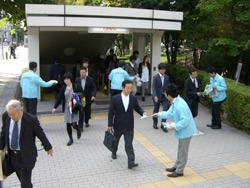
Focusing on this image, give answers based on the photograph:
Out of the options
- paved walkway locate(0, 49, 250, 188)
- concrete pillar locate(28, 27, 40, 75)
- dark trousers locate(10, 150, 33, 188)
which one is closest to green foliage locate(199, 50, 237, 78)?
paved walkway locate(0, 49, 250, 188)

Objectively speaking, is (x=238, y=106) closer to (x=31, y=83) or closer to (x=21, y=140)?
(x=31, y=83)

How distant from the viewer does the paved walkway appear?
500 cm

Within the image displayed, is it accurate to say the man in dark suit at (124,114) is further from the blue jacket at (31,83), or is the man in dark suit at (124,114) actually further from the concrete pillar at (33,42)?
the concrete pillar at (33,42)

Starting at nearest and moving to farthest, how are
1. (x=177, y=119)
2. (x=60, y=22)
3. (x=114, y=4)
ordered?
(x=177, y=119)
(x=60, y=22)
(x=114, y=4)

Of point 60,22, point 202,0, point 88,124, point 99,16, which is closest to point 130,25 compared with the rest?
point 99,16

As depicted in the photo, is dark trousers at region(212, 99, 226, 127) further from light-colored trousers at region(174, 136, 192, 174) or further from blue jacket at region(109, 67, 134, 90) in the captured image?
light-colored trousers at region(174, 136, 192, 174)

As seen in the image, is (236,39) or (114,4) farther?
(114,4)

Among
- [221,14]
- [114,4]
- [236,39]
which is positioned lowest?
[236,39]

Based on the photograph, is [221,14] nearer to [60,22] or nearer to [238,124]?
[238,124]

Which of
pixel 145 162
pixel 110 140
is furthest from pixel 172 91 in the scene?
pixel 145 162

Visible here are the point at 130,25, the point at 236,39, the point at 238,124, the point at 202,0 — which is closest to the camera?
the point at 238,124

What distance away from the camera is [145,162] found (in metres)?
5.84

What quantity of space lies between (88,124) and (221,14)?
7.32 meters

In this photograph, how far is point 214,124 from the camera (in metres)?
8.29
